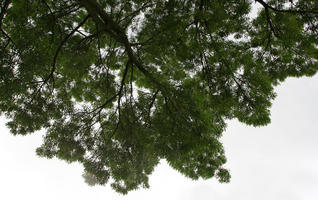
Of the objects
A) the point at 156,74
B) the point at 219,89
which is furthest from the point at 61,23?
the point at 219,89

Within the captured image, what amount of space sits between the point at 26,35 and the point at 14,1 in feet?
1.65

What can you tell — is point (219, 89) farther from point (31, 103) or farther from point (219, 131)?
point (31, 103)

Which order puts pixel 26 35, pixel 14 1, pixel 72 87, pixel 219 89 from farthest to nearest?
pixel 72 87 → pixel 219 89 → pixel 26 35 → pixel 14 1

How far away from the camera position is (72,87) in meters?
5.12

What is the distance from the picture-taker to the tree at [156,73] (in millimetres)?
3293

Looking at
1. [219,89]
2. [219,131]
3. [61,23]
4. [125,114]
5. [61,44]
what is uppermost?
[61,23]

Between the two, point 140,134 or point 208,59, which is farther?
point 140,134

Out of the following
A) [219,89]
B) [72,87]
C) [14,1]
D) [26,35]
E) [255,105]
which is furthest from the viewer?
[72,87]

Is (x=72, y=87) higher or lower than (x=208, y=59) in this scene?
higher

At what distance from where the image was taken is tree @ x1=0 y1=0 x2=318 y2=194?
10.8 ft

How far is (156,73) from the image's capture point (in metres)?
4.76

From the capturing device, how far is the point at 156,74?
469 centimetres

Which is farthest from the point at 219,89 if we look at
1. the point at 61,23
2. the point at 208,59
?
the point at 61,23

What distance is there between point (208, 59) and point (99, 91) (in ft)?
9.79
